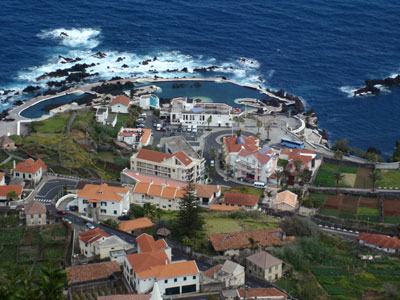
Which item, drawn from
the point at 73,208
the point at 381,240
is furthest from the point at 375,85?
the point at 73,208

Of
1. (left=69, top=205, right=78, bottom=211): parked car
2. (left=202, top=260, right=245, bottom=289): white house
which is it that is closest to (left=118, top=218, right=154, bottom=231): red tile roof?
(left=69, top=205, right=78, bottom=211): parked car

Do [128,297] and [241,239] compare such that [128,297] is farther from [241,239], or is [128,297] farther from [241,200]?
[241,200]

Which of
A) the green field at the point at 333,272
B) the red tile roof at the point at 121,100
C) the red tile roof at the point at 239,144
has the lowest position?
the green field at the point at 333,272

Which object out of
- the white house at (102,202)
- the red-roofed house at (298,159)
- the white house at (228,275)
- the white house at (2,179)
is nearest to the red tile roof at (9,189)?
the white house at (2,179)

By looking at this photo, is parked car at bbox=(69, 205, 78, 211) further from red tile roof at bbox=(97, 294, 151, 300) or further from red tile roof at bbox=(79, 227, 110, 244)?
red tile roof at bbox=(97, 294, 151, 300)

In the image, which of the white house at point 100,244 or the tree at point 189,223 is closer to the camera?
the white house at point 100,244

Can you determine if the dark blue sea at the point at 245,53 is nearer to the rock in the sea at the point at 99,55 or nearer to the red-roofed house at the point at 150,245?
the rock in the sea at the point at 99,55

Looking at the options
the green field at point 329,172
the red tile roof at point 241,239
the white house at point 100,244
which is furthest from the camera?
the green field at point 329,172

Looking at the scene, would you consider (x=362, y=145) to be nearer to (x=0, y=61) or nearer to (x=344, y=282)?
(x=344, y=282)
